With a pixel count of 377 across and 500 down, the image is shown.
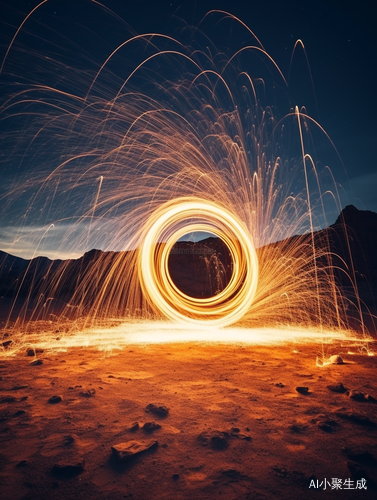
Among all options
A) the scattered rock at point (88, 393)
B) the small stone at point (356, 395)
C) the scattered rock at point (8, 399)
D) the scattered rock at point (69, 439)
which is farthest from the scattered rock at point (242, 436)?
the scattered rock at point (8, 399)

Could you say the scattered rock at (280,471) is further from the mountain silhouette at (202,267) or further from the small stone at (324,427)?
the mountain silhouette at (202,267)

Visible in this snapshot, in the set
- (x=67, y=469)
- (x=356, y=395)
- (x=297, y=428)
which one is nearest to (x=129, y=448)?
(x=67, y=469)

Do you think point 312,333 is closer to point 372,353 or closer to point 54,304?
point 372,353

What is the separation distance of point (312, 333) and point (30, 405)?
9463 millimetres

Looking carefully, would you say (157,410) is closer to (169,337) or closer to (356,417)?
(356,417)

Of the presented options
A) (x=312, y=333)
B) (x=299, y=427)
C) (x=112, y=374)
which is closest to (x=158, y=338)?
(x=112, y=374)

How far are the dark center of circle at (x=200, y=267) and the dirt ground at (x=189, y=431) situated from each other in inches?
788

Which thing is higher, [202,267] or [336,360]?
[202,267]

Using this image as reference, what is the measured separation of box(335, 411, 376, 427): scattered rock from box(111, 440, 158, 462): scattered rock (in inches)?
102

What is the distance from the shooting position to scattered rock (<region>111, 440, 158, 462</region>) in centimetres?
306

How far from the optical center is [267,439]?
11.5ft

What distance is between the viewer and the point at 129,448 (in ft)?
10.5

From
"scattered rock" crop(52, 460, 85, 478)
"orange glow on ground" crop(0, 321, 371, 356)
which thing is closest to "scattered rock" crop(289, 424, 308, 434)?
"scattered rock" crop(52, 460, 85, 478)

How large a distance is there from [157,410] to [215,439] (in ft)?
3.25
